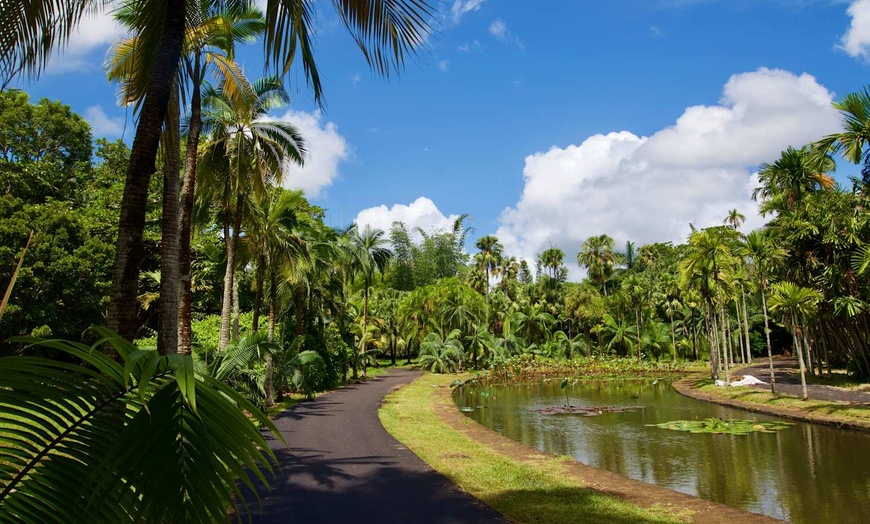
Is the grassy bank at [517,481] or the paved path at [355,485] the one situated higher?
the paved path at [355,485]

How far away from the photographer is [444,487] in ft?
29.5

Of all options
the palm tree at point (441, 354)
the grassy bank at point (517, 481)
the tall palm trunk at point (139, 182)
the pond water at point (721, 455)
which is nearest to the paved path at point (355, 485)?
the grassy bank at point (517, 481)

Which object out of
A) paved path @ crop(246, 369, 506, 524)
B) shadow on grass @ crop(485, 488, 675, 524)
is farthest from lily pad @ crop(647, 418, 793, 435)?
paved path @ crop(246, 369, 506, 524)

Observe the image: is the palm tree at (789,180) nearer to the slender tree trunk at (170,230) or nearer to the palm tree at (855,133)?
the palm tree at (855,133)

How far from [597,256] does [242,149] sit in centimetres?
4736

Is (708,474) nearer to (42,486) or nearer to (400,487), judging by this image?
(400,487)

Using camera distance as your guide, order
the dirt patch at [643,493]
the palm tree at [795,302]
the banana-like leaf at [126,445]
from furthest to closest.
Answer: the palm tree at [795,302]
the dirt patch at [643,493]
the banana-like leaf at [126,445]

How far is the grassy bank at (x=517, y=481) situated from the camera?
7766 millimetres

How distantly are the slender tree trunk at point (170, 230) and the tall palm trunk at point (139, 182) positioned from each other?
1.84 m

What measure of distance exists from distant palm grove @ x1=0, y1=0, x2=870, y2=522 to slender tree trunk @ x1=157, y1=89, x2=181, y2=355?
0.04m

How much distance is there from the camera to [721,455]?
44.7 ft

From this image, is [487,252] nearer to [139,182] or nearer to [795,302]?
[795,302]

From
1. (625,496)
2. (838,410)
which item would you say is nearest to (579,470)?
(625,496)

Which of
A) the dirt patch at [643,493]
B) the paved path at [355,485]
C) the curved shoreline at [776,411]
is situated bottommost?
the curved shoreline at [776,411]
